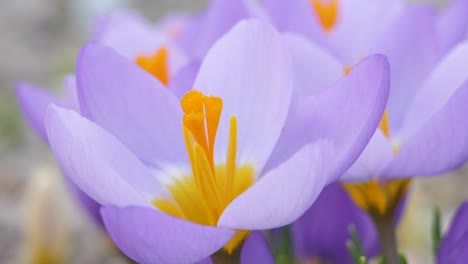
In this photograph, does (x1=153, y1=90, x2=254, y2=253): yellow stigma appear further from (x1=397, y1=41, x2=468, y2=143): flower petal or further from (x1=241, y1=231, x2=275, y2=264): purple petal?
(x1=397, y1=41, x2=468, y2=143): flower petal

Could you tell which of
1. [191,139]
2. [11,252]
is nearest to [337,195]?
[191,139]

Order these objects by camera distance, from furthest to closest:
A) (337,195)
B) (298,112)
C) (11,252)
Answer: (11,252), (337,195), (298,112)

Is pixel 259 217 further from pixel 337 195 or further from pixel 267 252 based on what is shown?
pixel 337 195

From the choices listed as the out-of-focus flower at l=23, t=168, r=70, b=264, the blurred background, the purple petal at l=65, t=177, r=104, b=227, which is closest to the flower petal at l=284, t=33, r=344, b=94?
the purple petal at l=65, t=177, r=104, b=227

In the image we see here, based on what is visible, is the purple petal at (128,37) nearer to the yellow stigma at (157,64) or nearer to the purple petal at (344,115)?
the yellow stigma at (157,64)

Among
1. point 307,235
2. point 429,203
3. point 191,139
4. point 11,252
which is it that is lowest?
point 11,252

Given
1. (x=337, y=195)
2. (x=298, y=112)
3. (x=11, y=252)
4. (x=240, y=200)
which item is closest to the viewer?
(x=240, y=200)
